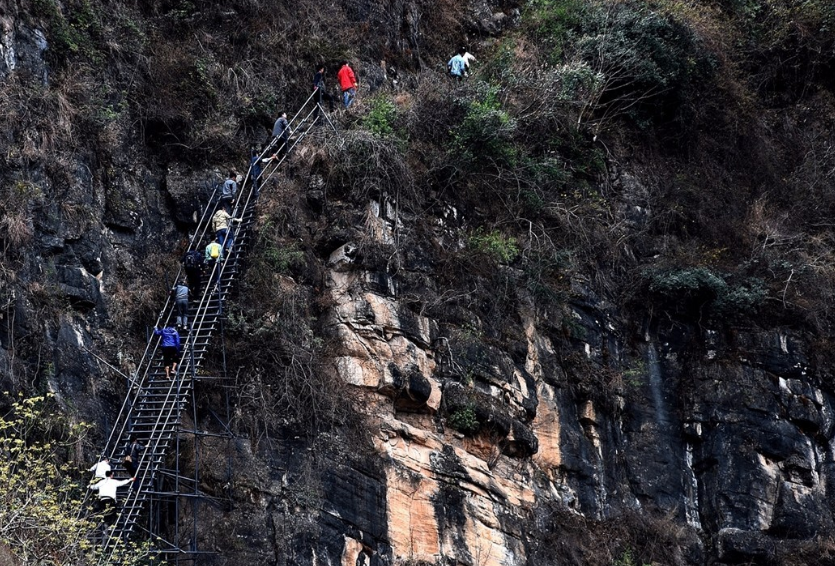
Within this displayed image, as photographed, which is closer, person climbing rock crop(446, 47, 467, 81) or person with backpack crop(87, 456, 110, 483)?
person with backpack crop(87, 456, 110, 483)

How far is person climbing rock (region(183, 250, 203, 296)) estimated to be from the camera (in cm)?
1938

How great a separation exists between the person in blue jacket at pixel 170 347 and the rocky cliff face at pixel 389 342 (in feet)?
2.10

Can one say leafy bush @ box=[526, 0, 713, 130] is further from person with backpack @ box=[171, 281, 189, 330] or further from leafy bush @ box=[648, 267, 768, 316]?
person with backpack @ box=[171, 281, 189, 330]

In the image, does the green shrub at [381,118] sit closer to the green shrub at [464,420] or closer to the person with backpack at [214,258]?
the person with backpack at [214,258]

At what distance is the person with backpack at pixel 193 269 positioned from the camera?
19.4 metres

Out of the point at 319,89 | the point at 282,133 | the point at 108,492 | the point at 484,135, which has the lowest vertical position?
the point at 108,492

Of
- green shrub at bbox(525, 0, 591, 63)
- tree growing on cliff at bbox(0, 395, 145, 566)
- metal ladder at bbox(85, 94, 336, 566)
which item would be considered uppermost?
green shrub at bbox(525, 0, 591, 63)

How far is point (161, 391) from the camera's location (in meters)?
17.8

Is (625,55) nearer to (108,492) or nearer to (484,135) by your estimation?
(484,135)

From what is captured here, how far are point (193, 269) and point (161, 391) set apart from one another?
2.36 meters

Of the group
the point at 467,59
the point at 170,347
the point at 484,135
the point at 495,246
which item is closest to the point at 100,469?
the point at 170,347

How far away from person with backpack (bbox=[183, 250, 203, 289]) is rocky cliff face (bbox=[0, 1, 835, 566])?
1.43 feet

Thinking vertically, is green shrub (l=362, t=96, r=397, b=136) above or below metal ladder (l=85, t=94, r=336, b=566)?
above

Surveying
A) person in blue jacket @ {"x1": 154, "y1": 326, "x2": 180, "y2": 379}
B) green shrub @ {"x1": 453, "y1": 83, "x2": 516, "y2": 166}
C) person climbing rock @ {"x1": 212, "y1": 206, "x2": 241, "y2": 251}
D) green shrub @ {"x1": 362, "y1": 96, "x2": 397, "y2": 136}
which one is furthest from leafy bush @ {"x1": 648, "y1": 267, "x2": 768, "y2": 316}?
person in blue jacket @ {"x1": 154, "y1": 326, "x2": 180, "y2": 379}
